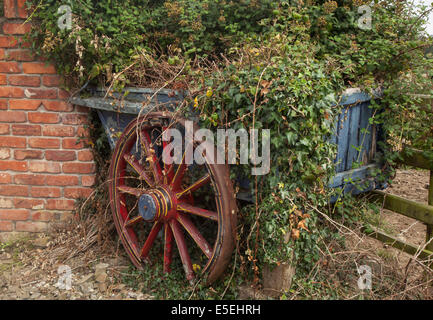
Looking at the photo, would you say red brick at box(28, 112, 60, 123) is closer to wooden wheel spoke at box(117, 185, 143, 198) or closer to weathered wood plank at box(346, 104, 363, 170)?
wooden wheel spoke at box(117, 185, 143, 198)

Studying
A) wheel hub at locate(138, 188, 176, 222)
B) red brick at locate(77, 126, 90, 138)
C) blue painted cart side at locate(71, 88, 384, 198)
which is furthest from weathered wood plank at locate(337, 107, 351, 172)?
red brick at locate(77, 126, 90, 138)

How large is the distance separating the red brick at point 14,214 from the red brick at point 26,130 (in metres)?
0.71

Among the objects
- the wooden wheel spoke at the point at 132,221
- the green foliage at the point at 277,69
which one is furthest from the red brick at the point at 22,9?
the wooden wheel spoke at the point at 132,221

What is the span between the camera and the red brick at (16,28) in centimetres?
375

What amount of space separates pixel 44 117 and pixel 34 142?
245 millimetres

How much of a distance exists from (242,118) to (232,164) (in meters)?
0.37

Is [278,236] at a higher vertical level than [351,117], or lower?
lower

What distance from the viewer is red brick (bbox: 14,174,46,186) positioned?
13.1ft

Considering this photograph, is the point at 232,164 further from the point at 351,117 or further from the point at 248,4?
the point at 248,4

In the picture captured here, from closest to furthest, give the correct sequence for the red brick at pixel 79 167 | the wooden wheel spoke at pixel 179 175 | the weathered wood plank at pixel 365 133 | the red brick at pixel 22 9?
the wooden wheel spoke at pixel 179 175 → the weathered wood plank at pixel 365 133 → the red brick at pixel 22 9 → the red brick at pixel 79 167

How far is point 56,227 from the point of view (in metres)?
4.04

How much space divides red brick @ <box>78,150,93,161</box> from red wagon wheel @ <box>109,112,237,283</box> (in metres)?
0.47

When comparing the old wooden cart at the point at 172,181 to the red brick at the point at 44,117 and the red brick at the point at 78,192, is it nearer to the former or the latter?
the red brick at the point at 44,117
